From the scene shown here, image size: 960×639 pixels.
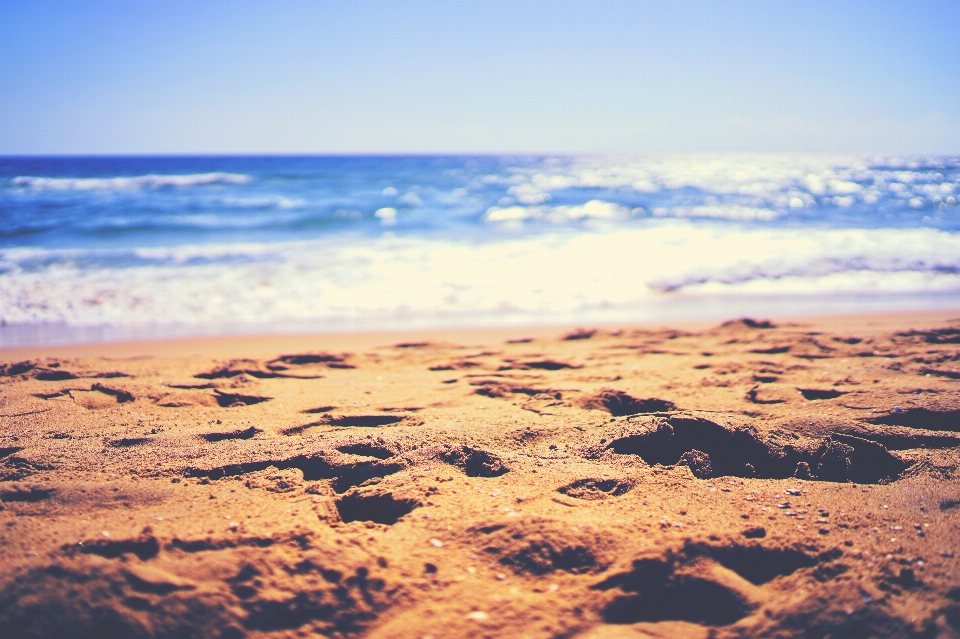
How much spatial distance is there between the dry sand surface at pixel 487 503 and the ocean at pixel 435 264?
2.83 m

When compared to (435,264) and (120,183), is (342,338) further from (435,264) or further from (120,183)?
(120,183)

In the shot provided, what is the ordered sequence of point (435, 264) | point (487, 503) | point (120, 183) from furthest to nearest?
point (120, 183) < point (435, 264) < point (487, 503)

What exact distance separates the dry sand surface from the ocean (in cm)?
283

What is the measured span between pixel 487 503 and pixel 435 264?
23.6 ft

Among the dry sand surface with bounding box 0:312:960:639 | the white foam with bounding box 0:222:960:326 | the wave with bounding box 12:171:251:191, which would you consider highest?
the wave with bounding box 12:171:251:191

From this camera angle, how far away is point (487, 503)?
223 centimetres

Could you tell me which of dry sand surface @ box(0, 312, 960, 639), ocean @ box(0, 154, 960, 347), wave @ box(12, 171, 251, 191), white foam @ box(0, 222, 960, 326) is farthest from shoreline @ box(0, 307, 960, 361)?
wave @ box(12, 171, 251, 191)

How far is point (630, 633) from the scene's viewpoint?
1.71 meters

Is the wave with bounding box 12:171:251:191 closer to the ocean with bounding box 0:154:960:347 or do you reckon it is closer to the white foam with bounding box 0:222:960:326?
the ocean with bounding box 0:154:960:347

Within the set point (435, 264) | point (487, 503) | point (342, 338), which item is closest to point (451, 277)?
point (435, 264)

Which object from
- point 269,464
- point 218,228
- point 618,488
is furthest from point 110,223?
point 618,488

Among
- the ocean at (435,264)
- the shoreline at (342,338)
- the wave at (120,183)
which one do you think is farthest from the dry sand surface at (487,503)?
the wave at (120,183)

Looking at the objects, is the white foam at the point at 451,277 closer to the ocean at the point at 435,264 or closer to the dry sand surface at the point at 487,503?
the ocean at the point at 435,264

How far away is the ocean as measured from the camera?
669 cm
